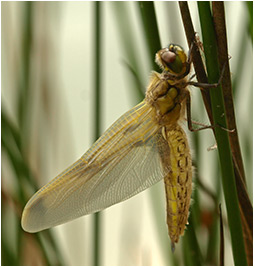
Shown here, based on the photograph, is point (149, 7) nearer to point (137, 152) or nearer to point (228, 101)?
point (228, 101)

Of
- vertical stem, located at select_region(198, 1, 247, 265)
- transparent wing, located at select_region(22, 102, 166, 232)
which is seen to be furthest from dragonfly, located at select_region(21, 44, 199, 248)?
vertical stem, located at select_region(198, 1, 247, 265)

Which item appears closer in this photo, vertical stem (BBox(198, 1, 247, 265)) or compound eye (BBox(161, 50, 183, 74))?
vertical stem (BBox(198, 1, 247, 265))

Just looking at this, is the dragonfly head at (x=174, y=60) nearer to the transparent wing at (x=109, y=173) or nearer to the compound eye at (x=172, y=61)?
the compound eye at (x=172, y=61)

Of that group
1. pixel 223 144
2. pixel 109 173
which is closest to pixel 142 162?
pixel 109 173

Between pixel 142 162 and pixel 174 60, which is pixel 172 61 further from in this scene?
pixel 142 162

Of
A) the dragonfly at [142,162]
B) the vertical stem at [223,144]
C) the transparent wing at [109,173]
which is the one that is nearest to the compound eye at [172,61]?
the dragonfly at [142,162]

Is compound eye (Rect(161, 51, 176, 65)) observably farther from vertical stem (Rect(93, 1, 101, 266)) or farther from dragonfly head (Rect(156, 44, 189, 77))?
vertical stem (Rect(93, 1, 101, 266))

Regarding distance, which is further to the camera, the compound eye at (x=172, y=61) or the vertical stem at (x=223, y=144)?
the compound eye at (x=172, y=61)

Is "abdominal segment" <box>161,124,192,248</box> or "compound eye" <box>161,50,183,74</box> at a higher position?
"compound eye" <box>161,50,183,74</box>
